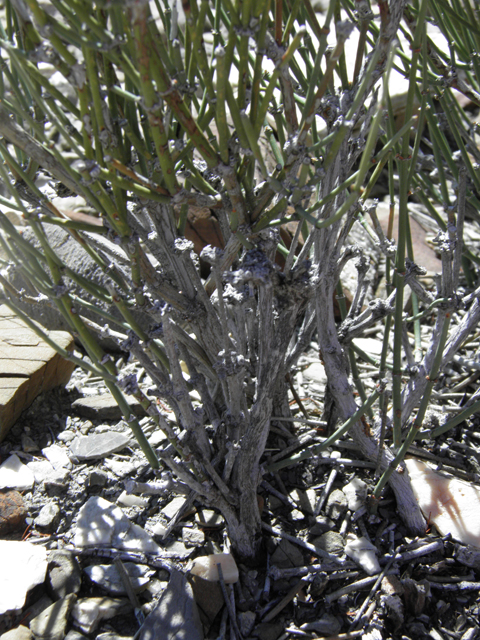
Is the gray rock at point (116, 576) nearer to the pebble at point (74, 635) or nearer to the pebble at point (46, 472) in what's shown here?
the pebble at point (74, 635)

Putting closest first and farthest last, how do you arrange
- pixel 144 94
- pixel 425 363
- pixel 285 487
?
1. pixel 144 94
2. pixel 425 363
3. pixel 285 487

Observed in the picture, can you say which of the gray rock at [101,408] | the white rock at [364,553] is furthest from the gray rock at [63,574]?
the white rock at [364,553]

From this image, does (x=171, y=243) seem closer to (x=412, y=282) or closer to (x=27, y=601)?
(x=412, y=282)

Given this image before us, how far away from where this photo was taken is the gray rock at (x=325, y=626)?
1093 millimetres

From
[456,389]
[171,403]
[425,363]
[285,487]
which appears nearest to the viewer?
[171,403]

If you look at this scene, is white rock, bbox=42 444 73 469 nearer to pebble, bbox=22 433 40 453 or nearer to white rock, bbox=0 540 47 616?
pebble, bbox=22 433 40 453

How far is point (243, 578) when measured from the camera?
3.91ft

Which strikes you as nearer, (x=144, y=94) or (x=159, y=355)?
(x=144, y=94)

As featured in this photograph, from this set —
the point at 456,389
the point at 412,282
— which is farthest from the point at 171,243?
the point at 456,389

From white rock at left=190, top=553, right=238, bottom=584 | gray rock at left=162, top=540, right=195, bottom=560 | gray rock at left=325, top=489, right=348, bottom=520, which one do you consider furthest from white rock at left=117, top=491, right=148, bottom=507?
gray rock at left=325, top=489, right=348, bottom=520

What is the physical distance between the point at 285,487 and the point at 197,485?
41cm

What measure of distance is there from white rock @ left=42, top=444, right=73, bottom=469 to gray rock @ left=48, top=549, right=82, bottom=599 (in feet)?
0.95

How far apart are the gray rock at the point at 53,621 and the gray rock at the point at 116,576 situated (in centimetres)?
7

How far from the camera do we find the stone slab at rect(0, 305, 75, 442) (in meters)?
1.48
